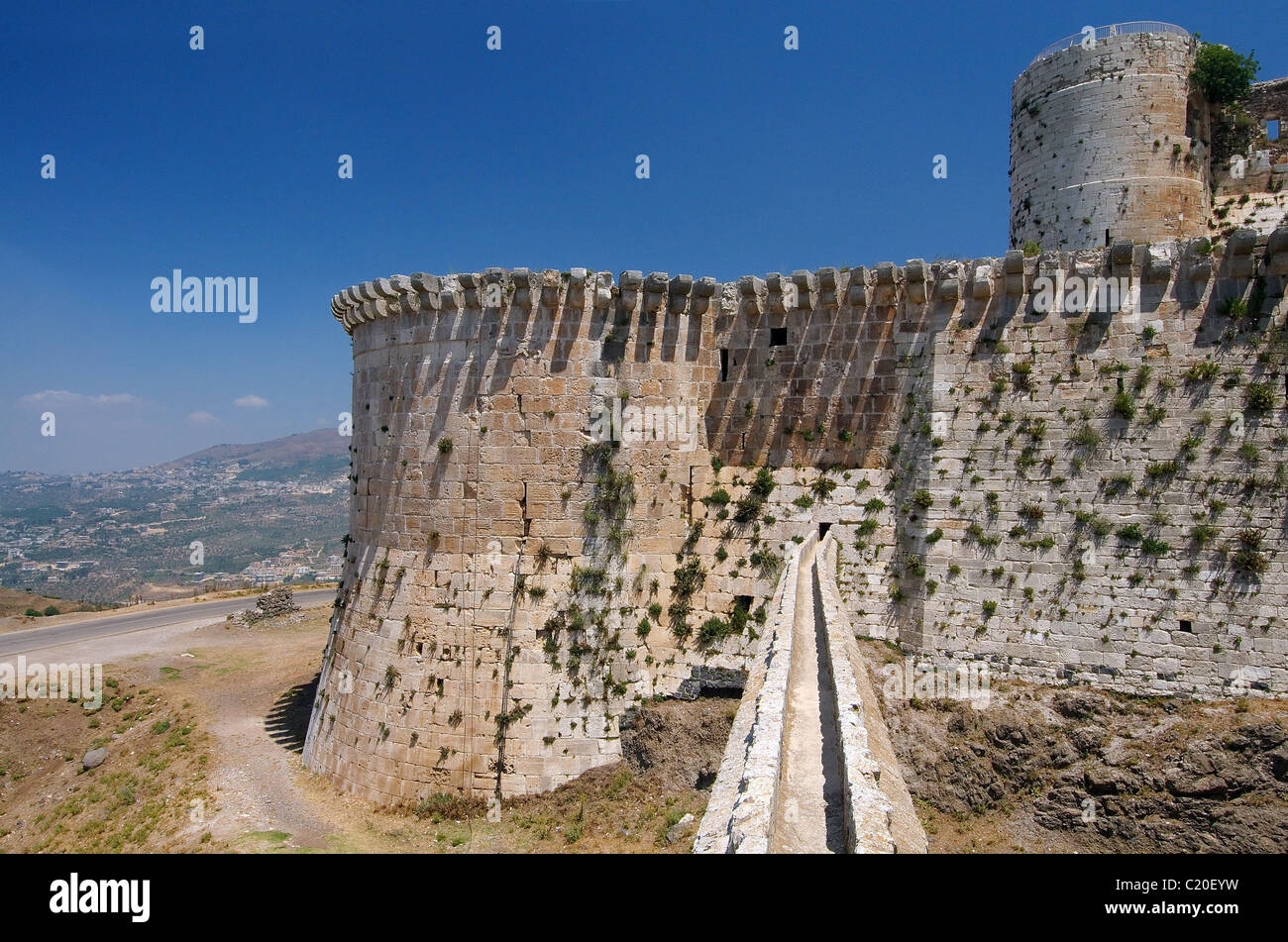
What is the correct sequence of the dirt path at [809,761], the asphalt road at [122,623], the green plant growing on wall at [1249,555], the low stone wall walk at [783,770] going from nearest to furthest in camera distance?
the low stone wall walk at [783,770], the dirt path at [809,761], the green plant growing on wall at [1249,555], the asphalt road at [122,623]

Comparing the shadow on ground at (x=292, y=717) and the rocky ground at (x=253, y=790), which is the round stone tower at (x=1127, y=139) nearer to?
the rocky ground at (x=253, y=790)

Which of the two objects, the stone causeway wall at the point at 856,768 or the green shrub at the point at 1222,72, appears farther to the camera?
the green shrub at the point at 1222,72

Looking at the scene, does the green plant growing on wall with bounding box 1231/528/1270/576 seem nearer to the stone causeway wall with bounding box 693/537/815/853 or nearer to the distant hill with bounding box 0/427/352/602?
the stone causeway wall with bounding box 693/537/815/853

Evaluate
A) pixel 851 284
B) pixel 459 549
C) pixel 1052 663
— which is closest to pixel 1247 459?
pixel 1052 663

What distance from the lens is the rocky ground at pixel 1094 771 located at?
11.2 metres

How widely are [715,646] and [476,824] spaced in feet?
18.9

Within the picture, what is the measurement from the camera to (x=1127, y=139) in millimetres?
17812

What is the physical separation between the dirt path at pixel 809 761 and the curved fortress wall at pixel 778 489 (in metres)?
3.96

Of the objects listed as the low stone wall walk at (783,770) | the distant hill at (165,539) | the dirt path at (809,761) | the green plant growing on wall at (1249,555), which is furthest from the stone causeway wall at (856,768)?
the distant hill at (165,539)

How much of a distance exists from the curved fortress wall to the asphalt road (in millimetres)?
18623

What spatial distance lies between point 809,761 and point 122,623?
34956mm

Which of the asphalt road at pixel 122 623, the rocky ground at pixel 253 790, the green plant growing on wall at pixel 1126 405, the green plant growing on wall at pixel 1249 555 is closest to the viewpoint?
the green plant growing on wall at pixel 1249 555

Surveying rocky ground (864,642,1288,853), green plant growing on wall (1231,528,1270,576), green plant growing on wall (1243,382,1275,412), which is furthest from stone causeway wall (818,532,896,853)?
green plant growing on wall (1243,382,1275,412)

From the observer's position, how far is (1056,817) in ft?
39.5
